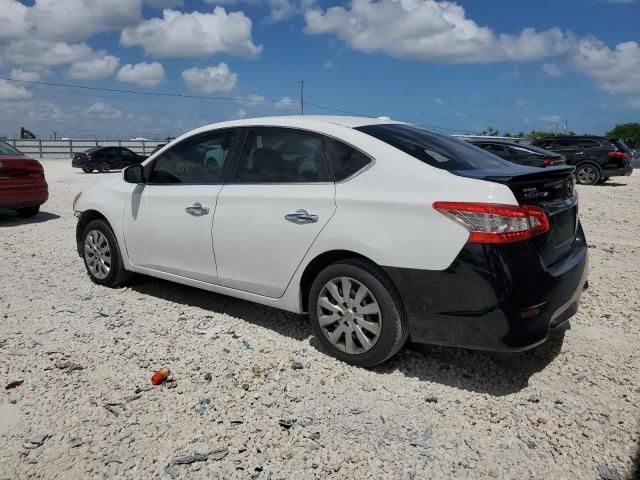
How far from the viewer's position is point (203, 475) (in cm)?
250

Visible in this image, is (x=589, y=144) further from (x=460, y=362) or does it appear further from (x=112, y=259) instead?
(x=112, y=259)

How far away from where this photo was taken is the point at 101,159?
2659 cm

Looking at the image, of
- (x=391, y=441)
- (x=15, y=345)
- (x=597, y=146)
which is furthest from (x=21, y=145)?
(x=391, y=441)

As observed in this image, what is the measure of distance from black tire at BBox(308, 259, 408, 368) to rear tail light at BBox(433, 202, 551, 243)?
2.02 ft

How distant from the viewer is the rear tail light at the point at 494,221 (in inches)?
113

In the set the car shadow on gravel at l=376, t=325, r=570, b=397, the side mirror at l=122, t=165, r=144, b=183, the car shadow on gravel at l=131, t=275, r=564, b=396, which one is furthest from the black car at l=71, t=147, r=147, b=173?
the car shadow on gravel at l=376, t=325, r=570, b=397

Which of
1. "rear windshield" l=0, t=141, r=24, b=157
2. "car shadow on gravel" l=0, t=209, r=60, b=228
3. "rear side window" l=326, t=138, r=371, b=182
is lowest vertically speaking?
→ "car shadow on gravel" l=0, t=209, r=60, b=228

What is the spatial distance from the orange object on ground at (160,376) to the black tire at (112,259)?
6.33 ft

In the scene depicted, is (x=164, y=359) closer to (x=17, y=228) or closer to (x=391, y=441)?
(x=391, y=441)

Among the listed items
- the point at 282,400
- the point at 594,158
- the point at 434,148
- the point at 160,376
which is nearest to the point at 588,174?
the point at 594,158

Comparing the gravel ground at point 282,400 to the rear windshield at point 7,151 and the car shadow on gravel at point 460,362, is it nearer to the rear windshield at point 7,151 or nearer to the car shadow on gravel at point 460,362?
the car shadow on gravel at point 460,362

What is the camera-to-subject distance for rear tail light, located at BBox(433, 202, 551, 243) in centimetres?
288

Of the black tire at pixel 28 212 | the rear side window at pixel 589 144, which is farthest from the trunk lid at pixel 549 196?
the rear side window at pixel 589 144

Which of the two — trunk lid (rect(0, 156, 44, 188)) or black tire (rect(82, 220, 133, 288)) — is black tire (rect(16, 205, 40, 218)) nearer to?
trunk lid (rect(0, 156, 44, 188))
